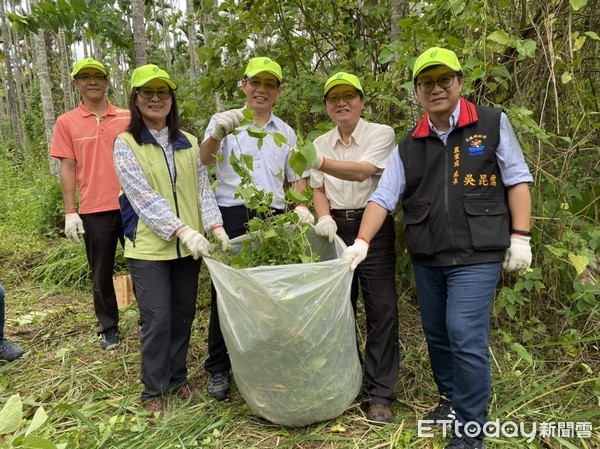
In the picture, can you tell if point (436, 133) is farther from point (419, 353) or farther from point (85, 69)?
point (85, 69)

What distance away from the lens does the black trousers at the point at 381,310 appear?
2.11 metres

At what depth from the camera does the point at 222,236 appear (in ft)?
7.06

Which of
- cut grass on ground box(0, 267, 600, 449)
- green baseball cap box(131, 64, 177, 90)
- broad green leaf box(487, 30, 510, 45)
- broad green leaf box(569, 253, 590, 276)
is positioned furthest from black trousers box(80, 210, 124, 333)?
broad green leaf box(569, 253, 590, 276)

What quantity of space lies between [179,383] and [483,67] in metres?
2.20

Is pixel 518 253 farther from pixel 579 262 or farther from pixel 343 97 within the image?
pixel 343 97

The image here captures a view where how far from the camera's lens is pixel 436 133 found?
1824mm

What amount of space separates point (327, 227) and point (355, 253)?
0.25 m

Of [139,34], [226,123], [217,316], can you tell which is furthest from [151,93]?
[139,34]

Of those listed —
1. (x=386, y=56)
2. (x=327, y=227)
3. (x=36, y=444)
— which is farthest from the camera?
(x=386, y=56)

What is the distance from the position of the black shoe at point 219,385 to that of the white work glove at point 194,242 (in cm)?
68

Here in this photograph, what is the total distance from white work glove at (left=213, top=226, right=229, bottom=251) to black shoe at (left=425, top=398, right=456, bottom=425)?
1.19 metres

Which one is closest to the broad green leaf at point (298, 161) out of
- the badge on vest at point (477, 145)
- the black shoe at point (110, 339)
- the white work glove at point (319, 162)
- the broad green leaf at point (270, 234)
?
the white work glove at point (319, 162)

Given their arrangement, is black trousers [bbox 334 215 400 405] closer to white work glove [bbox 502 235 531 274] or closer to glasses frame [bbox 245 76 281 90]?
white work glove [bbox 502 235 531 274]

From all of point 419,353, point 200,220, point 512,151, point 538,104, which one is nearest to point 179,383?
point 200,220
